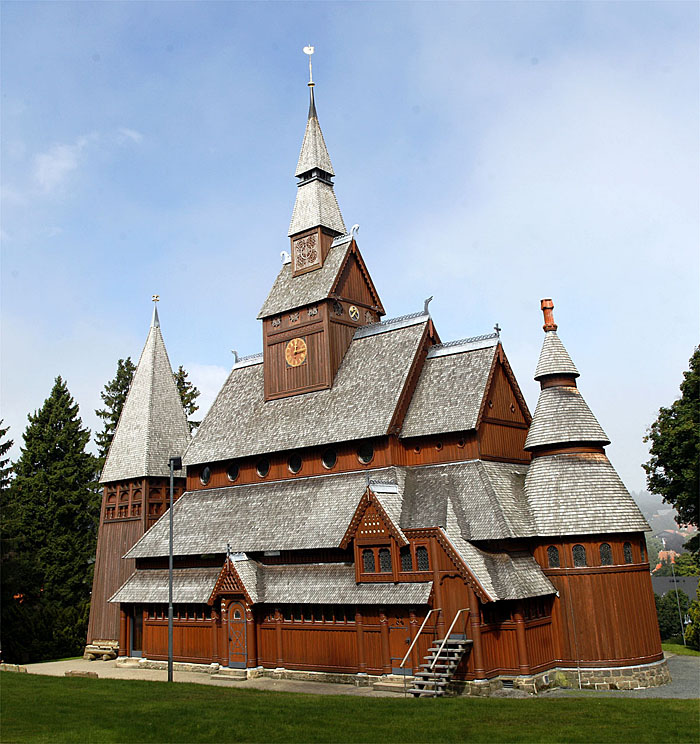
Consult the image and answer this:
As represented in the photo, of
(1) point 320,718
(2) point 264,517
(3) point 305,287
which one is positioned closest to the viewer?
(1) point 320,718

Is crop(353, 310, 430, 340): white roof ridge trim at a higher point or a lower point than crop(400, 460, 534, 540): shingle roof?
higher

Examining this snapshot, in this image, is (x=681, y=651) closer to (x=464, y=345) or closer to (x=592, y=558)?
(x=592, y=558)

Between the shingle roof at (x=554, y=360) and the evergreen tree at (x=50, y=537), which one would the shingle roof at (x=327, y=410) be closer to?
the shingle roof at (x=554, y=360)

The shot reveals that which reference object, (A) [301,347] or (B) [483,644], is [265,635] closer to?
(B) [483,644]

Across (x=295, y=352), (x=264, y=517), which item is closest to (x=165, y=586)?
(x=264, y=517)

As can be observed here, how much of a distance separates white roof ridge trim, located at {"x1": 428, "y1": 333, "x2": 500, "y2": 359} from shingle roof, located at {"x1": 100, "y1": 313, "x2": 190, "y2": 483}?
17.0 metres

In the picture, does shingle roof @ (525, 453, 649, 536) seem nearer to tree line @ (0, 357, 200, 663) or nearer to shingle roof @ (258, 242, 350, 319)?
shingle roof @ (258, 242, 350, 319)

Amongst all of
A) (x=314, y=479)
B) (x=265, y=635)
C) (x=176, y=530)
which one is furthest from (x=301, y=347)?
(x=265, y=635)

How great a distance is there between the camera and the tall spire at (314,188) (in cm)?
4028

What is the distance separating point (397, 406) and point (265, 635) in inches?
439

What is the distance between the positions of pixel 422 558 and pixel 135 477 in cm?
2035

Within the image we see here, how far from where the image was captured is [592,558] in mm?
27172

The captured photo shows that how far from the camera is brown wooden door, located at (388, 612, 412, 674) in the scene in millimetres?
26538

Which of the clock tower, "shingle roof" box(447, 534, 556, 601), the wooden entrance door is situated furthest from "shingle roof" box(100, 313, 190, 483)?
"shingle roof" box(447, 534, 556, 601)
